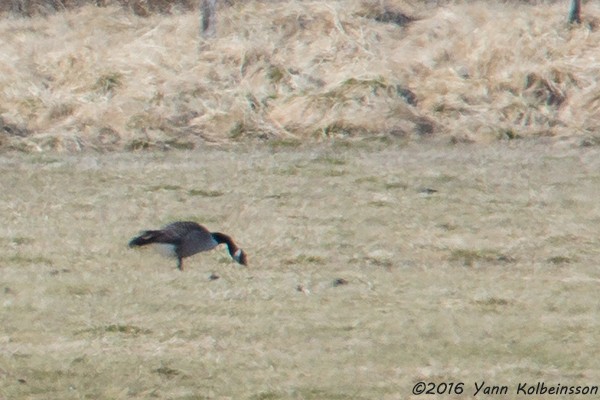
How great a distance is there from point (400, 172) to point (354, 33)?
19.2ft

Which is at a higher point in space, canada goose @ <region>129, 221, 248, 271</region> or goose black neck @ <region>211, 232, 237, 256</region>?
canada goose @ <region>129, 221, 248, 271</region>

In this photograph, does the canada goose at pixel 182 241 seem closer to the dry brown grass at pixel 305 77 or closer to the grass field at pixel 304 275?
the grass field at pixel 304 275

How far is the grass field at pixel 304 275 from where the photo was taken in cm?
679

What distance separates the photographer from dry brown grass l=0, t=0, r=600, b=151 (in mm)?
16312

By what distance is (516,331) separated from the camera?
7570mm

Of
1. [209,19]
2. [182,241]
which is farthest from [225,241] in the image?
[209,19]

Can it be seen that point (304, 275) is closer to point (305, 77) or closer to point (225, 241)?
point (225, 241)

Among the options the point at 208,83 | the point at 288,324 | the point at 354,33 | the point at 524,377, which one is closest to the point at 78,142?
the point at 208,83

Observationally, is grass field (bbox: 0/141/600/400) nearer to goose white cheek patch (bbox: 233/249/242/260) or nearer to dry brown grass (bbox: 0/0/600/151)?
goose white cheek patch (bbox: 233/249/242/260)

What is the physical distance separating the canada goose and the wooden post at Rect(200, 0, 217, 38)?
10.3 meters

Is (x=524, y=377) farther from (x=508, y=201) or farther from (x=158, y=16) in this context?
(x=158, y=16)

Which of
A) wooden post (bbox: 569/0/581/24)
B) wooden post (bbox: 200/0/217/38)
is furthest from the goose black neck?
wooden post (bbox: 569/0/581/24)

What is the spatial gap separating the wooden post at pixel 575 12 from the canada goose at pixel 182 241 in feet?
37.2

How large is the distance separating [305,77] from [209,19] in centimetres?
247
